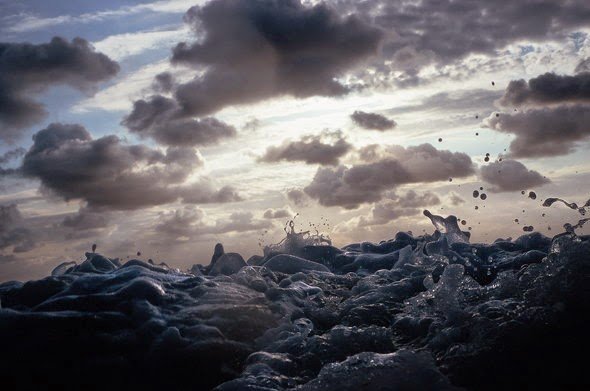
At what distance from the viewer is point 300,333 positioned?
446 inches

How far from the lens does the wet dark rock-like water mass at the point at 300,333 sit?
27.3ft

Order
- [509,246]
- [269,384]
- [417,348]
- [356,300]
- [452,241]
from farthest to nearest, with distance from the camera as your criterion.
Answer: [509,246], [452,241], [356,300], [417,348], [269,384]

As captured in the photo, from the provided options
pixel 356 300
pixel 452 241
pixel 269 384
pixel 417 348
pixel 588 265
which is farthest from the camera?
pixel 452 241

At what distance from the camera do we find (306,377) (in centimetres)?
876

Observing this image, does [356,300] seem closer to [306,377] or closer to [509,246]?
[306,377]

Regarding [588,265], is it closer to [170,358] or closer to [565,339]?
[565,339]

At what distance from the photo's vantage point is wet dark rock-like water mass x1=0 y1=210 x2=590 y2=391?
8336 millimetres

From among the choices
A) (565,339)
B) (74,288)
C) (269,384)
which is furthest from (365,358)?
(74,288)

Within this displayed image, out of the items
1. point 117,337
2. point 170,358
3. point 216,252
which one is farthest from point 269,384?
point 216,252

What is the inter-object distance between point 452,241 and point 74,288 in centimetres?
1694

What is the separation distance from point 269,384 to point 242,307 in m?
4.81

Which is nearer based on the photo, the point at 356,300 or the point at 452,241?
the point at 356,300

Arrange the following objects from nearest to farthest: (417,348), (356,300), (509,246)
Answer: (417,348), (356,300), (509,246)

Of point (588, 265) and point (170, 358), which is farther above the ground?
point (588, 265)
